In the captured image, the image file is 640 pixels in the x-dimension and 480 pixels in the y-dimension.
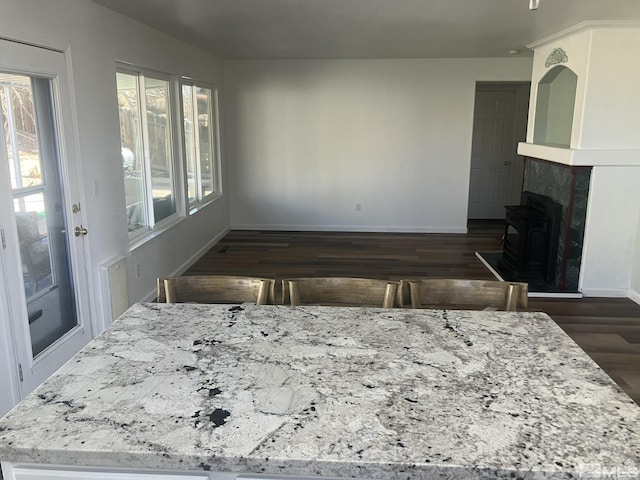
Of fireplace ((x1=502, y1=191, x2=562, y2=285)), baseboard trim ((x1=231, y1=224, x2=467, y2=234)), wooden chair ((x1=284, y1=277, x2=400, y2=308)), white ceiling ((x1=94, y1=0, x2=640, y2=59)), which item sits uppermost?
white ceiling ((x1=94, y1=0, x2=640, y2=59))

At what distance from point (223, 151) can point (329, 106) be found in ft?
5.51

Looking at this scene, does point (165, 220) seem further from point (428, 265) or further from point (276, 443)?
point (276, 443)

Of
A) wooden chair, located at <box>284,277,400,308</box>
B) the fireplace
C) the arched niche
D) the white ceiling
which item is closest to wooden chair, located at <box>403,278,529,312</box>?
wooden chair, located at <box>284,277,400,308</box>

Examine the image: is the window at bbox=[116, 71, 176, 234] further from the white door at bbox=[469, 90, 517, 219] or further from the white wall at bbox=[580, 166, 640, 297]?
the white door at bbox=[469, 90, 517, 219]

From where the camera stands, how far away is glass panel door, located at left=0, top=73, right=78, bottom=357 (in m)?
2.74

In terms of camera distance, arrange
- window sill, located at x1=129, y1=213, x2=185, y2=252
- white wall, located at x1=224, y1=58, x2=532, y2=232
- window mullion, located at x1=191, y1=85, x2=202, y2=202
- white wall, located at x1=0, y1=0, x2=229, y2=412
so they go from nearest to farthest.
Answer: white wall, located at x1=0, y1=0, x2=229, y2=412 → window sill, located at x1=129, y1=213, x2=185, y2=252 → window mullion, located at x1=191, y1=85, x2=202, y2=202 → white wall, located at x1=224, y1=58, x2=532, y2=232

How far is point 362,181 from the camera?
297 inches

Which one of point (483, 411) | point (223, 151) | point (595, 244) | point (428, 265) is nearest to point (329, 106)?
point (223, 151)

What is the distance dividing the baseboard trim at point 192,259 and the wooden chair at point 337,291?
2825 mm

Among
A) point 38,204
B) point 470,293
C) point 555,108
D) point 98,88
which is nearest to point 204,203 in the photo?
point 98,88

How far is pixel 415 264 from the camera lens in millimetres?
5953

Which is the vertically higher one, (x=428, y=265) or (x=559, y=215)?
(x=559, y=215)

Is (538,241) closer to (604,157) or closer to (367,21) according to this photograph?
(604,157)

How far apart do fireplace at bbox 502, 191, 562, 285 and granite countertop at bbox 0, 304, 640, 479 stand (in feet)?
11.9
